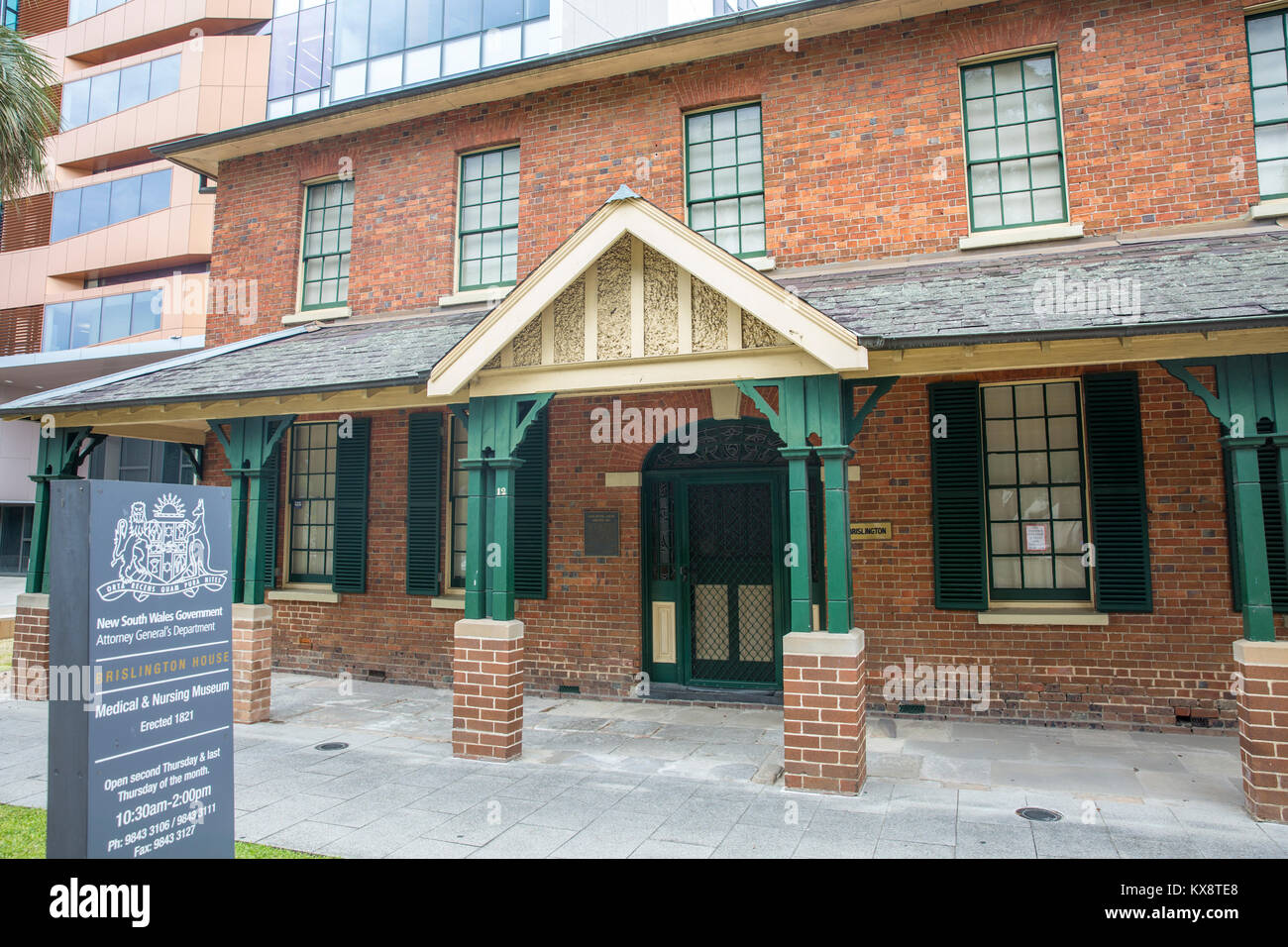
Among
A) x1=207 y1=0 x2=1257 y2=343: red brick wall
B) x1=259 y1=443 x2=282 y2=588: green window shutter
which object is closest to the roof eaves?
x1=207 y1=0 x2=1257 y2=343: red brick wall

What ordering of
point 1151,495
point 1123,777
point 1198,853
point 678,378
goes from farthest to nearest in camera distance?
1. point 1151,495
2. point 678,378
3. point 1123,777
4. point 1198,853

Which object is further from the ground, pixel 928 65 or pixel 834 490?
pixel 928 65

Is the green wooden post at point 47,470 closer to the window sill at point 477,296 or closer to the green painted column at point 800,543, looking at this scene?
the window sill at point 477,296

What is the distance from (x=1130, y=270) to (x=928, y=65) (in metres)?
3.26

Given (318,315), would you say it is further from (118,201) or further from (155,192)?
(118,201)

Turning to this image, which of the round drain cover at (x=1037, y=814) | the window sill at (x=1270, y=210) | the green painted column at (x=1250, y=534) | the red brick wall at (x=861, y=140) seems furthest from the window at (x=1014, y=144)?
the round drain cover at (x=1037, y=814)

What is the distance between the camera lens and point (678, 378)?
673cm

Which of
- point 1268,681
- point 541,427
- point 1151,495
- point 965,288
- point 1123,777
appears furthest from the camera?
point 541,427

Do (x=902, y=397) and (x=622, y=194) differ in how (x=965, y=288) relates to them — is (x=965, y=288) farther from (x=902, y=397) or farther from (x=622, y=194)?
(x=622, y=194)

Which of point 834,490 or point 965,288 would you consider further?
point 965,288

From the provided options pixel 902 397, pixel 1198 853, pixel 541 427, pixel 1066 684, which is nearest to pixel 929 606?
pixel 1066 684

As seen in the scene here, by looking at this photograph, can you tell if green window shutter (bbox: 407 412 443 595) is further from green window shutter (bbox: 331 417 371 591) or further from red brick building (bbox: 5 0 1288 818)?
green window shutter (bbox: 331 417 371 591)

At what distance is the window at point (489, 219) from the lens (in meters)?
10.4

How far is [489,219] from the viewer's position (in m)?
10.5
